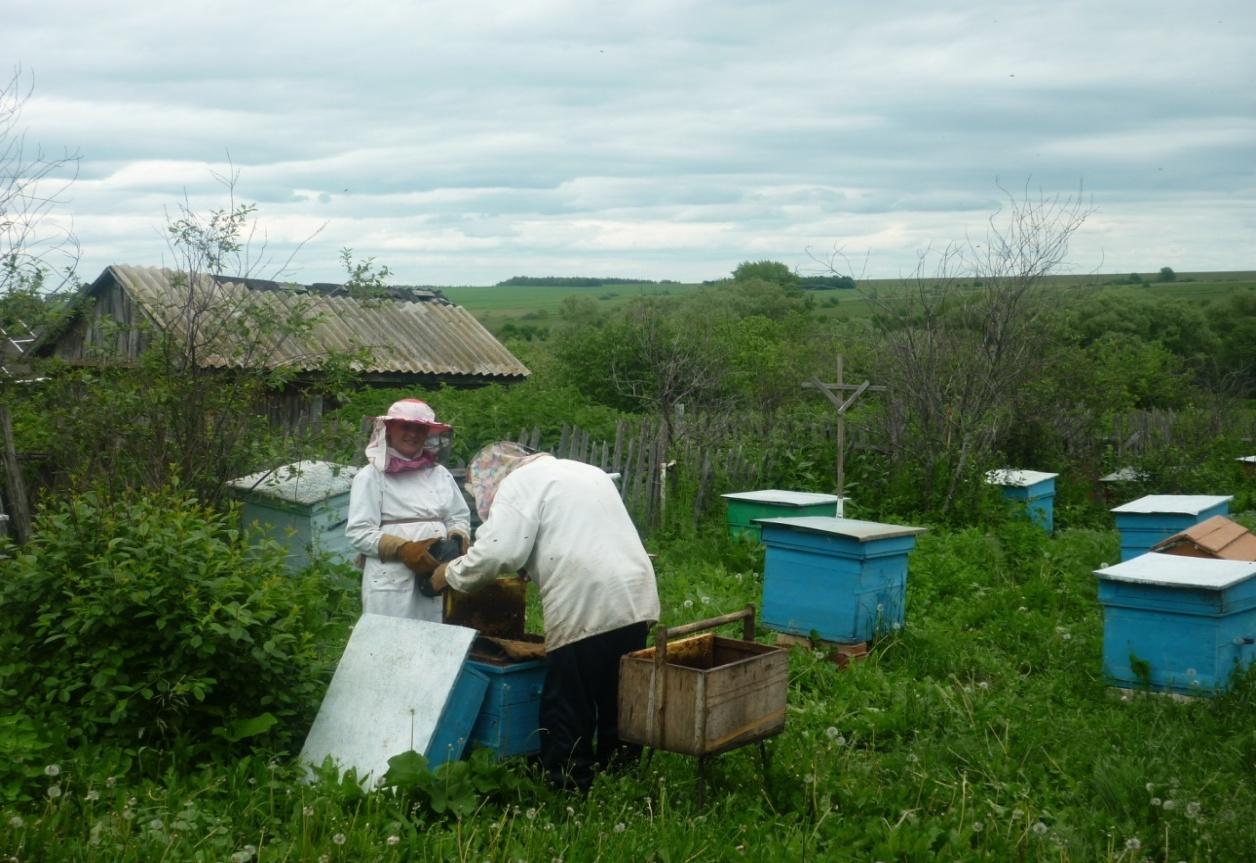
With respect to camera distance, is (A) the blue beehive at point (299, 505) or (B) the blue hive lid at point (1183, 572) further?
(A) the blue beehive at point (299, 505)

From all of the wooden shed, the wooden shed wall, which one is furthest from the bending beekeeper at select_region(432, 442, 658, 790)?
the wooden shed wall

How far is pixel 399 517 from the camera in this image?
19.1ft

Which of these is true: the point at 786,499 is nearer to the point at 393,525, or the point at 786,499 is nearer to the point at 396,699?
the point at 393,525

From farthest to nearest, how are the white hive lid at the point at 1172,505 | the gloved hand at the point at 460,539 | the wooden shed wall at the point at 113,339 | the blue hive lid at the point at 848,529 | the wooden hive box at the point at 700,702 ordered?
the white hive lid at the point at 1172,505, the wooden shed wall at the point at 113,339, the blue hive lid at the point at 848,529, the gloved hand at the point at 460,539, the wooden hive box at the point at 700,702

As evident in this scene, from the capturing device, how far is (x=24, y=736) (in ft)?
14.6

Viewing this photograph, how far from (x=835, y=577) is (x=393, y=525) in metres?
3.08

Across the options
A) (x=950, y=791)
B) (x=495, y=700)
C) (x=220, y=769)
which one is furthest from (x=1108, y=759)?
(x=220, y=769)

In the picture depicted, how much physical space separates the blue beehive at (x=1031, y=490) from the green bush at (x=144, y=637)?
947 centimetres

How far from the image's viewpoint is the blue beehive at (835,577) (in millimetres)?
7383

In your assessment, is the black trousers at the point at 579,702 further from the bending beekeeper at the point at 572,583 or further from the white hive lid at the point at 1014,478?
the white hive lid at the point at 1014,478

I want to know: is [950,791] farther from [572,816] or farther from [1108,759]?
[572,816]

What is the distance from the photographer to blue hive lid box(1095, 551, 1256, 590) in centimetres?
627

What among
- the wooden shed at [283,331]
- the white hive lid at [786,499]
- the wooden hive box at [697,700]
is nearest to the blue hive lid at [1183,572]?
the wooden hive box at [697,700]

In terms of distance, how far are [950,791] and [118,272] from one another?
1595 cm
